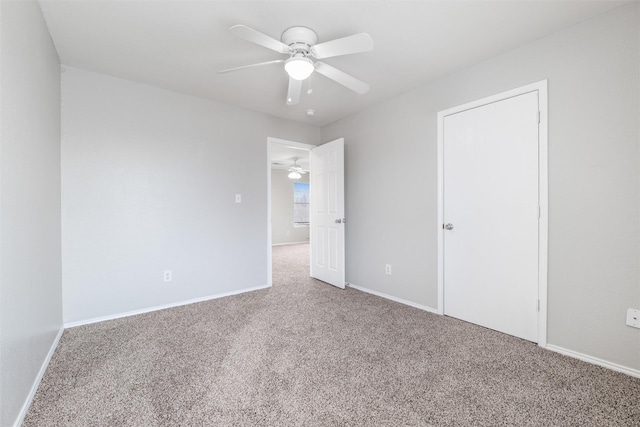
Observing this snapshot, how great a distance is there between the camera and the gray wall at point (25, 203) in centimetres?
124

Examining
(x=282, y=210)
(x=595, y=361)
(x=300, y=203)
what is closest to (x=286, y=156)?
(x=282, y=210)

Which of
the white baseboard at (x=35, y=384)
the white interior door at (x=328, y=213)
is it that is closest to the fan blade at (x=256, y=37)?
the white interior door at (x=328, y=213)

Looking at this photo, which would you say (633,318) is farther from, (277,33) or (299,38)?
(277,33)

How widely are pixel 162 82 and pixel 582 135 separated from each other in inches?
142

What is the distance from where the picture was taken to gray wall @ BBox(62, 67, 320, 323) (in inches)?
100

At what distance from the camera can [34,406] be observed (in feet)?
4.81

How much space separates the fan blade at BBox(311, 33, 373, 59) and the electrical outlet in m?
2.33

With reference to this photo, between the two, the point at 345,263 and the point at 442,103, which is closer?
the point at 442,103

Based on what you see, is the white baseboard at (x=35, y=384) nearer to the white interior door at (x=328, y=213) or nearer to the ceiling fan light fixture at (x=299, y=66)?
the ceiling fan light fixture at (x=299, y=66)

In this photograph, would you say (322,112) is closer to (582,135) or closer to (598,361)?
(582,135)

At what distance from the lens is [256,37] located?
1.69 metres

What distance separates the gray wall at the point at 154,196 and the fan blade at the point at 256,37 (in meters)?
1.75

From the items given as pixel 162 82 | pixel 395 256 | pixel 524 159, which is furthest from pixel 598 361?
pixel 162 82

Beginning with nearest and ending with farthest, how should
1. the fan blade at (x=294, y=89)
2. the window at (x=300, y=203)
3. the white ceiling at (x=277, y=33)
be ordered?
the white ceiling at (x=277, y=33) → the fan blade at (x=294, y=89) → the window at (x=300, y=203)
